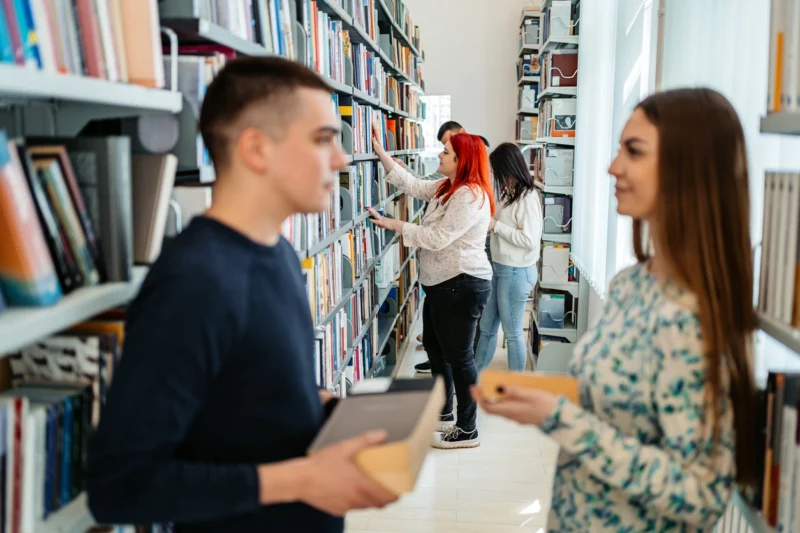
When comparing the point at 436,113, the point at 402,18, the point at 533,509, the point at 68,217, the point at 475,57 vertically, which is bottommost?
the point at 533,509

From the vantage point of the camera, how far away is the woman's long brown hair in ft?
3.74

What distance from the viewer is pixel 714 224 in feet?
3.84

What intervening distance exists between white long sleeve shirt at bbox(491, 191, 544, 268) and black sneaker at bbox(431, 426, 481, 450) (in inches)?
39.8

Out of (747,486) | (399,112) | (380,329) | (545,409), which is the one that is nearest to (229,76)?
(545,409)

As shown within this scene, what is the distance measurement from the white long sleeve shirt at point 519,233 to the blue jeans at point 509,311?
2.4 inches

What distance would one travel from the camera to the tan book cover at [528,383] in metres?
1.29

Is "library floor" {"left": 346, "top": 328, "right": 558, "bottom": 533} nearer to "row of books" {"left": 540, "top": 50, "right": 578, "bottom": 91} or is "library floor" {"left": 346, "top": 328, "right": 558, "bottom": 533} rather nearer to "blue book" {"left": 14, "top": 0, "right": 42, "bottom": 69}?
"blue book" {"left": 14, "top": 0, "right": 42, "bottom": 69}

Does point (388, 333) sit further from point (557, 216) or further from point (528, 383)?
point (528, 383)

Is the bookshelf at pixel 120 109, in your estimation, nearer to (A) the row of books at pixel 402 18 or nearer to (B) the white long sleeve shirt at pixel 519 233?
(B) the white long sleeve shirt at pixel 519 233

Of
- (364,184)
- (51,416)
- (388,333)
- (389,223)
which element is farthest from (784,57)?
(388,333)

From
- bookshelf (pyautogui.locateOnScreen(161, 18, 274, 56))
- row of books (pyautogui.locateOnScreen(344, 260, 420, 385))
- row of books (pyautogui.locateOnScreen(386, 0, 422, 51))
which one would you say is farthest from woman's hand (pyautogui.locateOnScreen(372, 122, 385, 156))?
bookshelf (pyautogui.locateOnScreen(161, 18, 274, 56))

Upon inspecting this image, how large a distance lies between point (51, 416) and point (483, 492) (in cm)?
247

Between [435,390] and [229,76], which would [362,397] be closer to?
[435,390]

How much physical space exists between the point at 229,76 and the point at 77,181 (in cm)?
30
